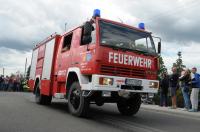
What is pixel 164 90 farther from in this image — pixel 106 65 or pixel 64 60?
pixel 106 65

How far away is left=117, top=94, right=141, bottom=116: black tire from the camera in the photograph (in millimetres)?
12234

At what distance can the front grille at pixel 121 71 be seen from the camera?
10.3 meters

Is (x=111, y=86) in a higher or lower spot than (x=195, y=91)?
lower

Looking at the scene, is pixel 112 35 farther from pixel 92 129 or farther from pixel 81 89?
pixel 92 129

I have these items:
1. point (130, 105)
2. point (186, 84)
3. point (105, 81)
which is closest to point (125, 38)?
point (105, 81)

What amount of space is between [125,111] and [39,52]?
18.8 ft

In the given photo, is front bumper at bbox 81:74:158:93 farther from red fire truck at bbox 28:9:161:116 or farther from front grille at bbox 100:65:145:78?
front grille at bbox 100:65:145:78

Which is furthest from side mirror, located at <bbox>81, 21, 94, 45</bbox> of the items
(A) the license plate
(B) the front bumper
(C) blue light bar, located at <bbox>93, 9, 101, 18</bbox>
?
(A) the license plate

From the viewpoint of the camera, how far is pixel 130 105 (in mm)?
12617

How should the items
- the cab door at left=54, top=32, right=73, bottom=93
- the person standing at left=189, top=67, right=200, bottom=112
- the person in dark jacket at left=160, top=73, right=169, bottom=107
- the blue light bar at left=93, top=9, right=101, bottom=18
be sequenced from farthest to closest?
the person in dark jacket at left=160, top=73, right=169, bottom=107 → the person standing at left=189, top=67, right=200, bottom=112 → the cab door at left=54, top=32, right=73, bottom=93 → the blue light bar at left=93, top=9, right=101, bottom=18

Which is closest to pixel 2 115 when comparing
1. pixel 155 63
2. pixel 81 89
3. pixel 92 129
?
pixel 81 89

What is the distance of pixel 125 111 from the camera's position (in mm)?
12828

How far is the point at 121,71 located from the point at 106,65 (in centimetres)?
54

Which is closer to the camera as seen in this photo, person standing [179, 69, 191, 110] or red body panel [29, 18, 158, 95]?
red body panel [29, 18, 158, 95]
